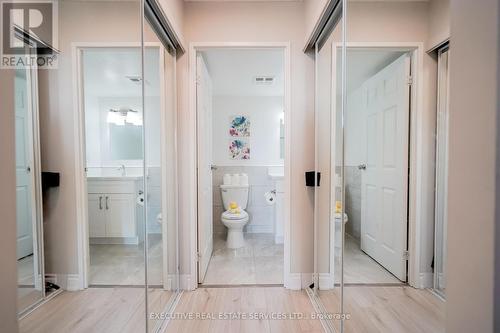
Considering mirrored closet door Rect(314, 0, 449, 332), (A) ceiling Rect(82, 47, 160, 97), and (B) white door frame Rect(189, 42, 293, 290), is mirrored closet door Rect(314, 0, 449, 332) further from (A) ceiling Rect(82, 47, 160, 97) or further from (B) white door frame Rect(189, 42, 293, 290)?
(A) ceiling Rect(82, 47, 160, 97)

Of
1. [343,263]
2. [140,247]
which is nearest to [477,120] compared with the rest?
[343,263]

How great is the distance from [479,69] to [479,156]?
0.71ft

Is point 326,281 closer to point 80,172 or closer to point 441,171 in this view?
point 441,171

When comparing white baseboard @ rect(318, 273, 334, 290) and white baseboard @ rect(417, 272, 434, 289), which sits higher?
white baseboard @ rect(417, 272, 434, 289)

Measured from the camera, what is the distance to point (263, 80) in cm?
348

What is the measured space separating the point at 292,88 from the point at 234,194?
6.90 ft

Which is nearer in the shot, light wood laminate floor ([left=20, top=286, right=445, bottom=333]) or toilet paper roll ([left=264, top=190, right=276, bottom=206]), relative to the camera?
light wood laminate floor ([left=20, top=286, right=445, bottom=333])

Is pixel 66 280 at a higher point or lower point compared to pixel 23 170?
lower

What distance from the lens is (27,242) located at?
2.13 ft

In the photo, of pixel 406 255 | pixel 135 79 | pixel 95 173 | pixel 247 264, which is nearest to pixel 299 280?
pixel 247 264

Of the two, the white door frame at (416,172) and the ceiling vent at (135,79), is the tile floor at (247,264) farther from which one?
the ceiling vent at (135,79)

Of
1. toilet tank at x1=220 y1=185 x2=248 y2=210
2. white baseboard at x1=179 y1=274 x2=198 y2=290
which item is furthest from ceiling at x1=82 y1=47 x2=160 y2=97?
toilet tank at x1=220 y1=185 x2=248 y2=210

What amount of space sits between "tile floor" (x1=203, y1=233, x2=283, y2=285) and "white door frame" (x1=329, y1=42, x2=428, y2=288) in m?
1.70

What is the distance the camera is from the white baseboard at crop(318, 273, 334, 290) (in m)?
1.82
